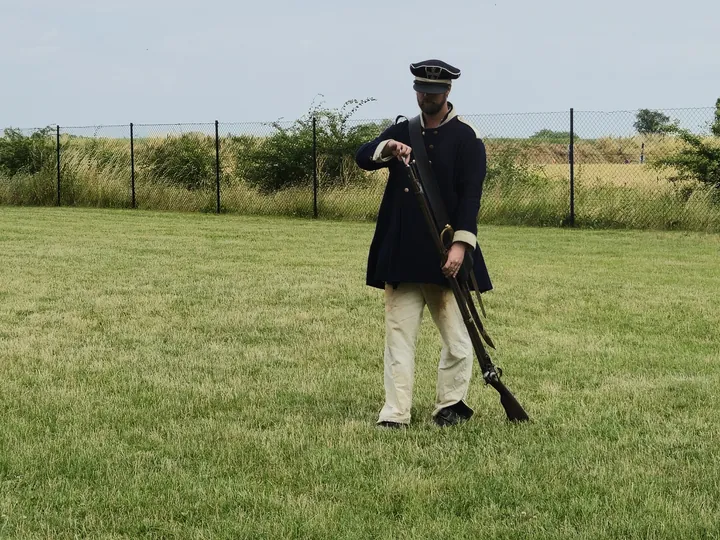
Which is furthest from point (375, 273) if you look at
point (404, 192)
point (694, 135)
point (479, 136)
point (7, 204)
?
point (7, 204)

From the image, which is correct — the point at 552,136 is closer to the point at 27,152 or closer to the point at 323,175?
the point at 323,175

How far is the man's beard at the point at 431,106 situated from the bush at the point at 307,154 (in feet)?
53.9

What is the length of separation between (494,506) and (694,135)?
51.0 feet

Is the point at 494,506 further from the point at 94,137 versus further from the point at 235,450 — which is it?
the point at 94,137

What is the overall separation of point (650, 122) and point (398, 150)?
15.3 metres

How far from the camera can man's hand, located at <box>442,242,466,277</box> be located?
4.77 metres

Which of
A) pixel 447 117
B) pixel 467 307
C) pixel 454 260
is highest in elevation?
pixel 447 117

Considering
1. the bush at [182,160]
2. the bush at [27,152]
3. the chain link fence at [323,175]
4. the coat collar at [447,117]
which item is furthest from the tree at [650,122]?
the bush at [27,152]

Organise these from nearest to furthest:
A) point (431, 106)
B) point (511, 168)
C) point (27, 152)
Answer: point (431, 106) → point (511, 168) → point (27, 152)

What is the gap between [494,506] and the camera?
3834 millimetres

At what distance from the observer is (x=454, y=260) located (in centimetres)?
478

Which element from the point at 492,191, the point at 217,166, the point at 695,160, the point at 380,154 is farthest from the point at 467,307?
the point at 217,166

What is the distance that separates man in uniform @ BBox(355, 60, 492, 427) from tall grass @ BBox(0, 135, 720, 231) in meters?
13.2

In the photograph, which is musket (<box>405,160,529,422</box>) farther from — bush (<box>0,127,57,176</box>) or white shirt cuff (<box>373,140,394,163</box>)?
bush (<box>0,127,57,176</box>)
